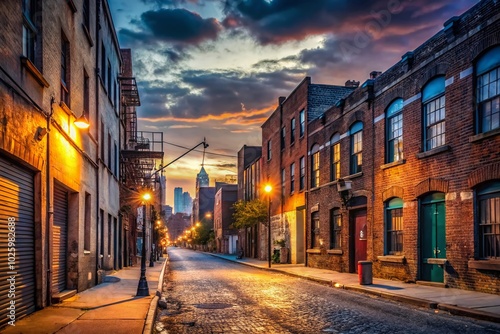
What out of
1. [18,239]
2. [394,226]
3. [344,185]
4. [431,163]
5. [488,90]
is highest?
[488,90]

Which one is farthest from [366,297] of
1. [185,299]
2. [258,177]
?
[258,177]

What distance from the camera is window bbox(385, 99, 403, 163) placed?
19078 millimetres

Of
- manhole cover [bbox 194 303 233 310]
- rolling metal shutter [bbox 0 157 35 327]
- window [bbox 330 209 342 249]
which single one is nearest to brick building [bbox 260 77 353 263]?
window [bbox 330 209 342 249]

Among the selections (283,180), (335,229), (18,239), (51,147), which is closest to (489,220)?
(51,147)

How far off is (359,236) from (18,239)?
16125mm

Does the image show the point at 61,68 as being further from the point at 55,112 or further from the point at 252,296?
the point at 252,296

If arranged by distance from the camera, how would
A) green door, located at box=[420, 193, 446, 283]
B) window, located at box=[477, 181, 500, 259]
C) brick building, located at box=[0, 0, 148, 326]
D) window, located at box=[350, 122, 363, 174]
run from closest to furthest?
brick building, located at box=[0, 0, 148, 326] < window, located at box=[477, 181, 500, 259] < green door, located at box=[420, 193, 446, 283] < window, located at box=[350, 122, 363, 174]

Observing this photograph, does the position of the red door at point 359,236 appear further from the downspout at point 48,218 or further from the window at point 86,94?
the downspout at point 48,218

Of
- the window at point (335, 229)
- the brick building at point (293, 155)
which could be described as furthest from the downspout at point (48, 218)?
the brick building at point (293, 155)

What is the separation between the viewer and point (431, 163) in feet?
54.6

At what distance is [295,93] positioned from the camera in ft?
111

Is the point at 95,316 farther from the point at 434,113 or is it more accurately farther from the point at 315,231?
the point at 315,231

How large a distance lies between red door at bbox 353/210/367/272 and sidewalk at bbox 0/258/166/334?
36.0 ft

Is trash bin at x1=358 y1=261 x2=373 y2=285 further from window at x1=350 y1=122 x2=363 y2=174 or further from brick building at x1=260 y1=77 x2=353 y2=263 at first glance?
brick building at x1=260 y1=77 x2=353 y2=263
